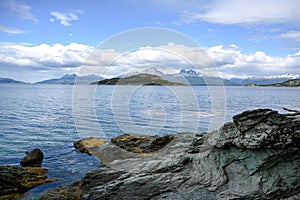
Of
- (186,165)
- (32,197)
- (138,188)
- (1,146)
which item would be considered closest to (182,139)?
(186,165)

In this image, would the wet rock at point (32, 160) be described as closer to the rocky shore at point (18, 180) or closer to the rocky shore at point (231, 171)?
the rocky shore at point (18, 180)

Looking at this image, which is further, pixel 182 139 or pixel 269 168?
pixel 182 139

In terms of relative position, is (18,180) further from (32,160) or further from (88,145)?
(88,145)

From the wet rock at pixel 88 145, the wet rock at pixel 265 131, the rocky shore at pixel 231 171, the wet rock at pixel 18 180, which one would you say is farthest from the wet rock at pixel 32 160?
the wet rock at pixel 265 131

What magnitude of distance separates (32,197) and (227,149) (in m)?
13.2

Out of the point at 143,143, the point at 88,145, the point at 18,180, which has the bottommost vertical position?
the point at 88,145

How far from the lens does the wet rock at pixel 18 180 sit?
17806mm

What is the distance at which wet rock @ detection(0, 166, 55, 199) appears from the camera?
58.4 ft

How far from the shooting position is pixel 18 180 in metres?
19.4

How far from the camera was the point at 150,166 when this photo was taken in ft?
52.9

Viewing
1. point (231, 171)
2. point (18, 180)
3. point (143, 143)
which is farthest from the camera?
point (143, 143)

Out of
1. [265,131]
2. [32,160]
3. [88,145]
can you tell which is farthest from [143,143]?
[265,131]

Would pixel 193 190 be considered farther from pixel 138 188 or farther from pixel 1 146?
pixel 1 146

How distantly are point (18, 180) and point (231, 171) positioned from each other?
1540 cm
